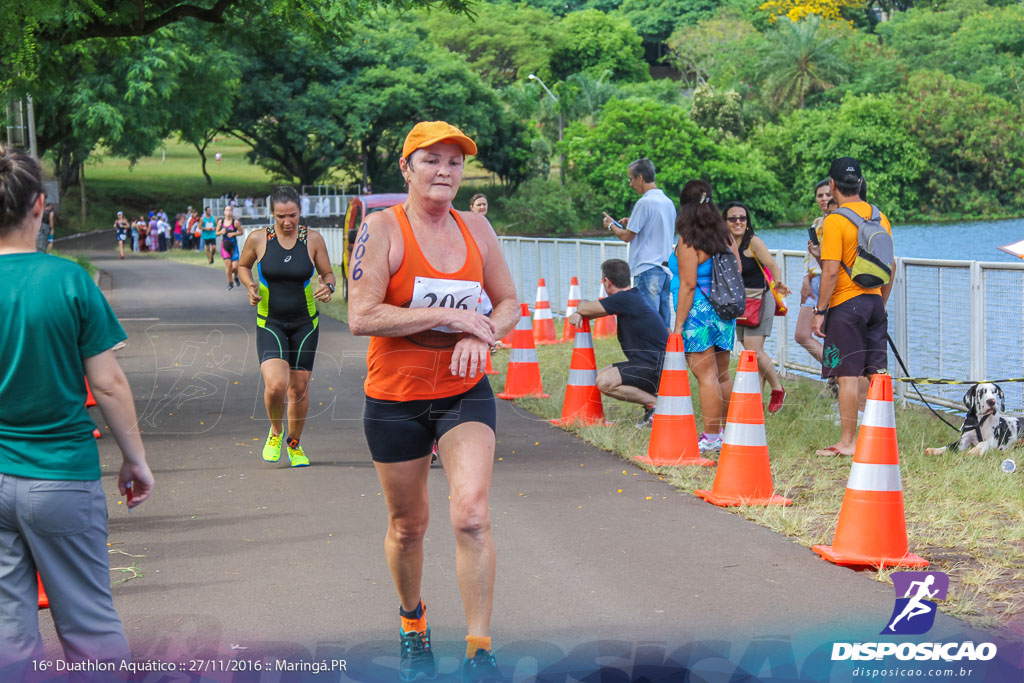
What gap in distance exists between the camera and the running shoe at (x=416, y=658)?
14.1ft

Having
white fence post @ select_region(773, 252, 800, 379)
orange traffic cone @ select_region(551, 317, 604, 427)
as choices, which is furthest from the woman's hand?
white fence post @ select_region(773, 252, 800, 379)

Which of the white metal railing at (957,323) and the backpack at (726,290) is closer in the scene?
the backpack at (726,290)

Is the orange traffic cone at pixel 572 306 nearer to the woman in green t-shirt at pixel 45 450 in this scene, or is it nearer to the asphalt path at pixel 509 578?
the asphalt path at pixel 509 578

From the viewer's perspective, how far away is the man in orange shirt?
8.27 meters

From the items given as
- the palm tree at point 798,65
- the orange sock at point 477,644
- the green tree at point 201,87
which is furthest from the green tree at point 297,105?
the orange sock at point 477,644

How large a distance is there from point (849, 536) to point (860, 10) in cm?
10114

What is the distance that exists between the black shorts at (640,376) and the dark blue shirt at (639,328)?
0.13 feet

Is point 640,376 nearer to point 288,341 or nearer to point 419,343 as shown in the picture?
point 288,341

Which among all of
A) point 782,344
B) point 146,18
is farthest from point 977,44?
point 146,18

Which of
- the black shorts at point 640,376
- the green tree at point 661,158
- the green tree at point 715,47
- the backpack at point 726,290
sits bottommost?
the black shorts at point 640,376

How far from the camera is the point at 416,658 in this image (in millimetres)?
4371

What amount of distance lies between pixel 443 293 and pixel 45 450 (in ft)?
4.93

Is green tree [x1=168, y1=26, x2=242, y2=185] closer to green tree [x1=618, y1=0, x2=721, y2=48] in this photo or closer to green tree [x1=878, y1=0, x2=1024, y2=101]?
green tree [x1=878, y1=0, x2=1024, y2=101]

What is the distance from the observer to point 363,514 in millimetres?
7098
